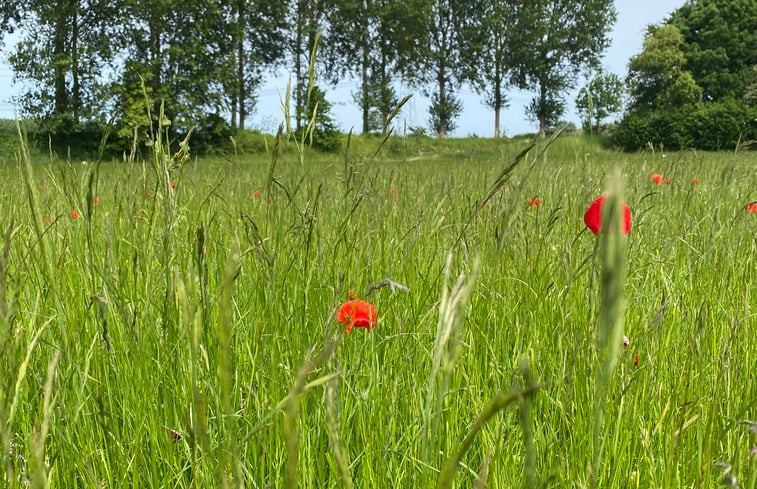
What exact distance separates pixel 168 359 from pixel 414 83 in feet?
98.2

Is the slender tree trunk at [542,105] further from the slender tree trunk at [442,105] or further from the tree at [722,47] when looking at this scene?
the tree at [722,47]

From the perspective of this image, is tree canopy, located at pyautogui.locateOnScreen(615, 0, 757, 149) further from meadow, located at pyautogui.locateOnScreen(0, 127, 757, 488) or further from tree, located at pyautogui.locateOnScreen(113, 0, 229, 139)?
meadow, located at pyautogui.locateOnScreen(0, 127, 757, 488)

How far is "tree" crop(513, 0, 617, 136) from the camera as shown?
31250 mm

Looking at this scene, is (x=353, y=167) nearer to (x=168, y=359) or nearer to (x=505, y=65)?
(x=168, y=359)

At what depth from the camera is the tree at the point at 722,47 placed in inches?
1236

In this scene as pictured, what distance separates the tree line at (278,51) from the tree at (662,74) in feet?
8.76

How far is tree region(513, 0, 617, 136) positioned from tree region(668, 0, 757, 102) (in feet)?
16.4

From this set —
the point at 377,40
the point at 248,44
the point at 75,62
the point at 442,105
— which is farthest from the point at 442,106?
the point at 75,62

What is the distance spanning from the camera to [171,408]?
953 mm

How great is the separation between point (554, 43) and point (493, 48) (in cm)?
369

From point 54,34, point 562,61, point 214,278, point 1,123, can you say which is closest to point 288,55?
point 54,34


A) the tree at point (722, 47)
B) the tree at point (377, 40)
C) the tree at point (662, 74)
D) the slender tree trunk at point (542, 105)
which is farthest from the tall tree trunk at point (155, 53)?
the tree at point (722, 47)

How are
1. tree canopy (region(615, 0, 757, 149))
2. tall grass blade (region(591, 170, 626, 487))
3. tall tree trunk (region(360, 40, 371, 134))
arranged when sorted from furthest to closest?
tree canopy (region(615, 0, 757, 149)) < tall tree trunk (region(360, 40, 371, 134)) < tall grass blade (region(591, 170, 626, 487))

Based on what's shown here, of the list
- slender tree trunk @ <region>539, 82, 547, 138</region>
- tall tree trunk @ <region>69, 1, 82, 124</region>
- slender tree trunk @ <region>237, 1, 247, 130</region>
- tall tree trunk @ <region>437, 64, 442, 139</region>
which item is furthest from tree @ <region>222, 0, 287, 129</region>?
slender tree trunk @ <region>539, 82, 547, 138</region>
